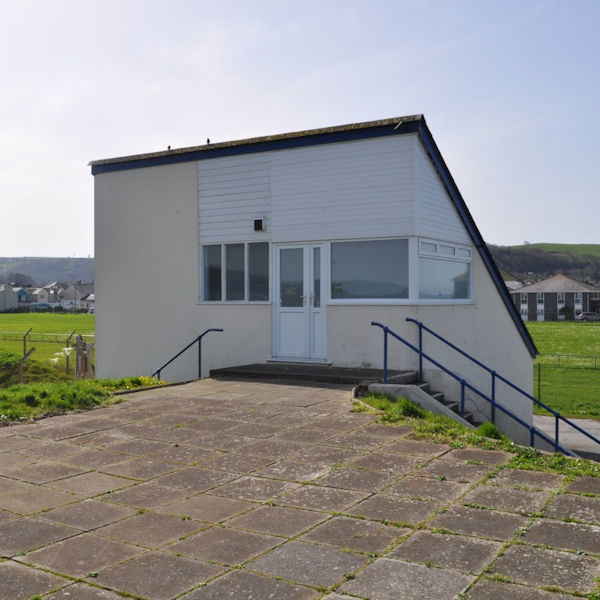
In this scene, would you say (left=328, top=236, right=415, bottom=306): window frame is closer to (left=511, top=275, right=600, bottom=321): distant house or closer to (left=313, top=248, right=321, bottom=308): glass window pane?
(left=313, top=248, right=321, bottom=308): glass window pane

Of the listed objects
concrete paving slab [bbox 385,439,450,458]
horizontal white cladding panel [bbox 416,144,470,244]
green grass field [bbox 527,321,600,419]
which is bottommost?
green grass field [bbox 527,321,600,419]

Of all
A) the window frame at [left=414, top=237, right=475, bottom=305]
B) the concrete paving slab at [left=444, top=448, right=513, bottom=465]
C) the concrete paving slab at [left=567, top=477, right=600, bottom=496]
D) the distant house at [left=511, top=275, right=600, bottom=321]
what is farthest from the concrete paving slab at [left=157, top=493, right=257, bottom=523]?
the distant house at [left=511, top=275, right=600, bottom=321]

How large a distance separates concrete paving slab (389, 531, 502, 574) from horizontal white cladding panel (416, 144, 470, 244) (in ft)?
26.3

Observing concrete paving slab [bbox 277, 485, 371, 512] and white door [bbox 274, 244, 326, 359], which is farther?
white door [bbox 274, 244, 326, 359]

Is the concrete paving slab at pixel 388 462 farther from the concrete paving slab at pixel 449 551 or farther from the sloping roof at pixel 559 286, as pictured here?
the sloping roof at pixel 559 286

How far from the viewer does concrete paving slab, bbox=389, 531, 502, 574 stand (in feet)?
14.7

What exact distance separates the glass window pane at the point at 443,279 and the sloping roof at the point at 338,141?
3.13ft

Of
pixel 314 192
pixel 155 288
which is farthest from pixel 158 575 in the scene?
pixel 155 288

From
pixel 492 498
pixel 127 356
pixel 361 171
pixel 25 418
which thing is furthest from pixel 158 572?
pixel 127 356

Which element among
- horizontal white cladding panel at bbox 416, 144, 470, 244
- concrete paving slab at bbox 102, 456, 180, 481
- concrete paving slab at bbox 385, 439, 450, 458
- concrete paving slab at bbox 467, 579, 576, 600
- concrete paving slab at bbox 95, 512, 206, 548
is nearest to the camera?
concrete paving slab at bbox 467, 579, 576, 600

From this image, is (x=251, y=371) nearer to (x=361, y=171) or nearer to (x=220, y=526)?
(x=361, y=171)

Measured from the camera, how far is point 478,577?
4.27 m

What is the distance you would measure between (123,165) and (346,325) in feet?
22.0

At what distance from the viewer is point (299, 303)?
1355 centimetres
